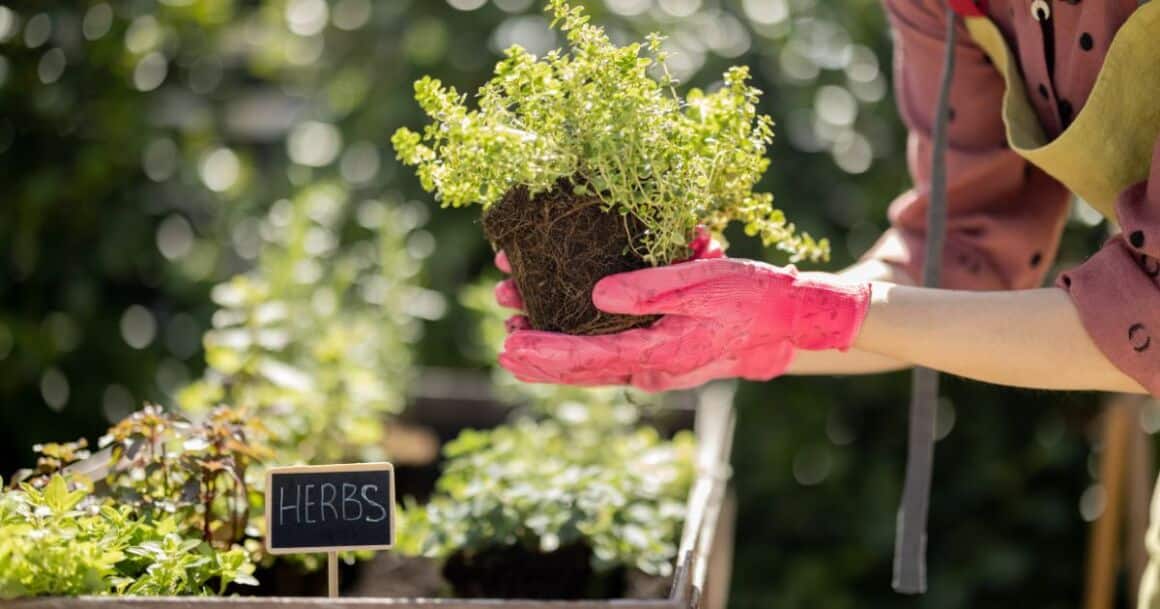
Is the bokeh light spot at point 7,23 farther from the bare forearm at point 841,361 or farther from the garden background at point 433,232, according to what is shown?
the bare forearm at point 841,361

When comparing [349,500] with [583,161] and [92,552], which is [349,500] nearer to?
[92,552]

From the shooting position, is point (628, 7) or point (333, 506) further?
point (628, 7)

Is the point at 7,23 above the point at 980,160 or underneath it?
above

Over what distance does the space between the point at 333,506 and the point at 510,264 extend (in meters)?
0.30

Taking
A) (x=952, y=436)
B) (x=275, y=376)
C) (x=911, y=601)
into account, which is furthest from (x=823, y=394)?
(x=275, y=376)

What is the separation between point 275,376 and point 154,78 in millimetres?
1262

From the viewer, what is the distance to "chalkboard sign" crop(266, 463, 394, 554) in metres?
1.17

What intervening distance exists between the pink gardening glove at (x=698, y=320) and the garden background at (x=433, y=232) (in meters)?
1.31

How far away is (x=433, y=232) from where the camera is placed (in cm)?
274

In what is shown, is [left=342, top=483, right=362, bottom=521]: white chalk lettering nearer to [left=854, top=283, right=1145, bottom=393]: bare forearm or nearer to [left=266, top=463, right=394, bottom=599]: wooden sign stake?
[left=266, top=463, right=394, bottom=599]: wooden sign stake

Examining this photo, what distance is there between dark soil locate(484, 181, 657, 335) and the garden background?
1265mm

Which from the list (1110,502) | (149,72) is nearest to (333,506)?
(1110,502)

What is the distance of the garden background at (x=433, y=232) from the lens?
8.36 ft

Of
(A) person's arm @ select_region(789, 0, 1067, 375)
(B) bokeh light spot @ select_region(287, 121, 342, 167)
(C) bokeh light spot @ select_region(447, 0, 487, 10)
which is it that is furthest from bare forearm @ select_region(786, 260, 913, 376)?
(B) bokeh light spot @ select_region(287, 121, 342, 167)
